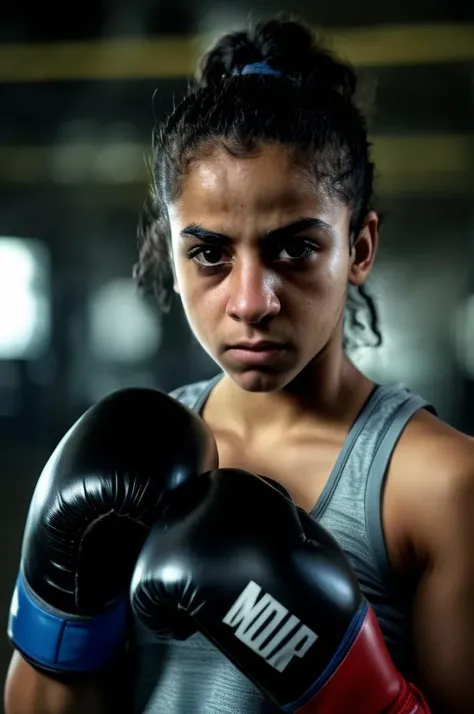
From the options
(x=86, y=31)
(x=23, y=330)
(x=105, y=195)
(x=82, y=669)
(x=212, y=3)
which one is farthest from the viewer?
(x=105, y=195)

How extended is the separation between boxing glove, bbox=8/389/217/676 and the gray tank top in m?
0.10

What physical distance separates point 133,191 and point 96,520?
2.91 meters

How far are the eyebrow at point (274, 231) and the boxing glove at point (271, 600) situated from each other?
0.96 feet

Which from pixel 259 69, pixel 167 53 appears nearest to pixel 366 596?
pixel 259 69

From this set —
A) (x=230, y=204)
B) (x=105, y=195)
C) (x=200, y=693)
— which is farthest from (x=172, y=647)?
(x=105, y=195)

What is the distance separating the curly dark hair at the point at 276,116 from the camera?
0.94m

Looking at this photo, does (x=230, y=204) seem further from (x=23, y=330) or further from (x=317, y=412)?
(x=23, y=330)

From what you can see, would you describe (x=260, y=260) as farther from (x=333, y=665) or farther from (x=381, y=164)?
(x=381, y=164)

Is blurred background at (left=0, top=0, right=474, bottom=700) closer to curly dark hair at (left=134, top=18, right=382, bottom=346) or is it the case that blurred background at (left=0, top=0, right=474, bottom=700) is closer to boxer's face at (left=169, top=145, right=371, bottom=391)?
curly dark hair at (left=134, top=18, right=382, bottom=346)

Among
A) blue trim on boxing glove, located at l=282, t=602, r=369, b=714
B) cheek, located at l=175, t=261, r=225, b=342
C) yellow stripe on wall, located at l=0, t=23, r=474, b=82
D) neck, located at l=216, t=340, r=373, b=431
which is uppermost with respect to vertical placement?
yellow stripe on wall, located at l=0, t=23, r=474, b=82

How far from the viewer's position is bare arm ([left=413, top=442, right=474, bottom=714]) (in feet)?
2.86

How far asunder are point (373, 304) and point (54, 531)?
0.70 metres

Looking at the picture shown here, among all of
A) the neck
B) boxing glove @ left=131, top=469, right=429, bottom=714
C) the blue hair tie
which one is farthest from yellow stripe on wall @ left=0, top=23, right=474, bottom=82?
boxing glove @ left=131, top=469, right=429, bottom=714

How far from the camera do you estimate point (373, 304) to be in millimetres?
1321
